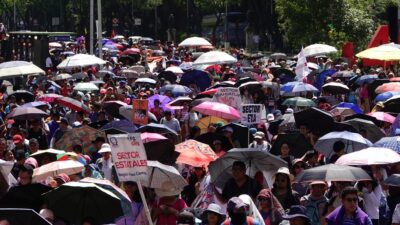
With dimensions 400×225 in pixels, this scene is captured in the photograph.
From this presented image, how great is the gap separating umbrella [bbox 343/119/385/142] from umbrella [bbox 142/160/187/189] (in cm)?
521

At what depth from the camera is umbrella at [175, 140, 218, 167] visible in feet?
52.0

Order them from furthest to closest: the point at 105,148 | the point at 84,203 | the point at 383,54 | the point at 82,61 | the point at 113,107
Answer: the point at 82,61 → the point at 383,54 → the point at 113,107 → the point at 105,148 → the point at 84,203

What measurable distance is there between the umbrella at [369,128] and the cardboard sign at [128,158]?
253 inches

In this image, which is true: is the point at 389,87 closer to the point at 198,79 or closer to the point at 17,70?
the point at 198,79

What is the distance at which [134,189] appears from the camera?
13727 millimetres

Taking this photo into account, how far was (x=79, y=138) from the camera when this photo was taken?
19.3 meters

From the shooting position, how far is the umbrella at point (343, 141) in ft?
55.9

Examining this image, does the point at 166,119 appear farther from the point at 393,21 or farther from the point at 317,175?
the point at 393,21

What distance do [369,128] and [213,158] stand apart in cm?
373

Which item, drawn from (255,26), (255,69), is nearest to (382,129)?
(255,69)

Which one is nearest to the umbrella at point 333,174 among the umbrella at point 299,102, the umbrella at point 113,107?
the umbrella at point 299,102

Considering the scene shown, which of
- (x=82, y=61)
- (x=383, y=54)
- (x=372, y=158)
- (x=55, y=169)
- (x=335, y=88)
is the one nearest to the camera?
(x=372, y=158)

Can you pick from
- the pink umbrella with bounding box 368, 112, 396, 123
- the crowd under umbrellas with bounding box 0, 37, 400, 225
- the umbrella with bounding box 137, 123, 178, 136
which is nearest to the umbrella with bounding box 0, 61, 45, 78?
the crowd under umbrellas with bounding box 0, 37, 400, 225

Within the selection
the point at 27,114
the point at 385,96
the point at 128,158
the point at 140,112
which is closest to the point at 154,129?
the point at 140,112
